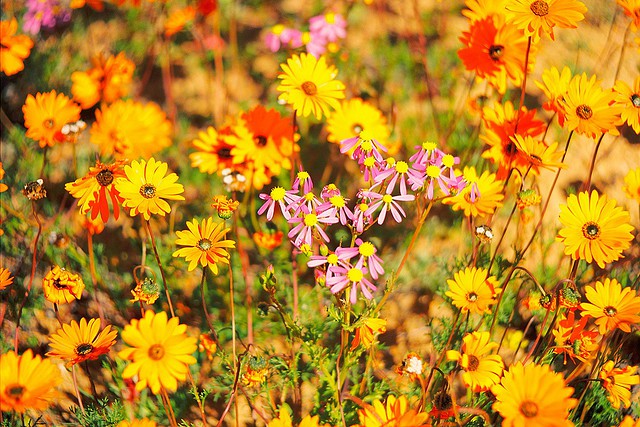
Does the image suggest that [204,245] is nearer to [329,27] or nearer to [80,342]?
[80,342]

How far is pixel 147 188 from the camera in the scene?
1749 millimetres

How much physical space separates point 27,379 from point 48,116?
3.85 ft

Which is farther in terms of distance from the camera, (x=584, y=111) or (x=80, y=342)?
(x=584, y=111)

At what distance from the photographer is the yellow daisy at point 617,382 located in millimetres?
1719

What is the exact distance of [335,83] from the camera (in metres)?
2.07

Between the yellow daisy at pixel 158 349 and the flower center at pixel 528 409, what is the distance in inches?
35.2

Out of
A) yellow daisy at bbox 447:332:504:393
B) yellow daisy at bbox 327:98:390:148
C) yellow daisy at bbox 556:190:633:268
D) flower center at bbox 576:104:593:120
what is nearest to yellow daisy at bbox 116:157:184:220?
yellow daisy at bbox 327:98:390:148

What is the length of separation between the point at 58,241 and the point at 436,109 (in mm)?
1950

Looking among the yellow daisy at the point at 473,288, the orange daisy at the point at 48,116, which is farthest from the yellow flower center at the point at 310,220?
the orange daisy at the point at 48,116

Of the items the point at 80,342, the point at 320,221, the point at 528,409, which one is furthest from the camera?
the point at 80,342

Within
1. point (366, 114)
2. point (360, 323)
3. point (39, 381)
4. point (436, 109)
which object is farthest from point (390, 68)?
point (39, 381)

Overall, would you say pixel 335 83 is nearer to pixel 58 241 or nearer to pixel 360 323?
pixel 360 323

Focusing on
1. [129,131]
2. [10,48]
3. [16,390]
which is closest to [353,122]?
[129,131]

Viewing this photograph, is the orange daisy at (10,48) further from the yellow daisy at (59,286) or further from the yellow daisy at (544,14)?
the yellow daisy at (544,14)
